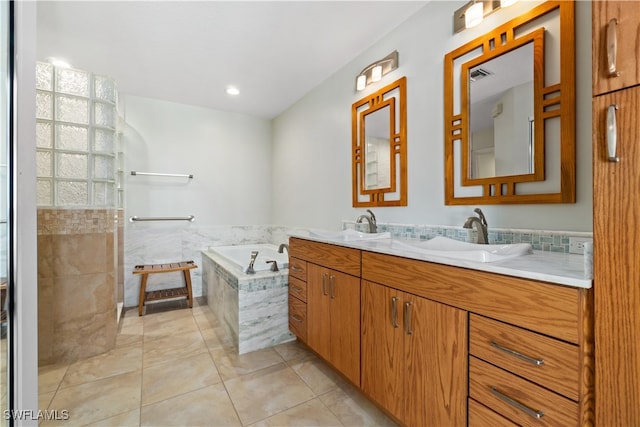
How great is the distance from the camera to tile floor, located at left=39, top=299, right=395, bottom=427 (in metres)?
1.40

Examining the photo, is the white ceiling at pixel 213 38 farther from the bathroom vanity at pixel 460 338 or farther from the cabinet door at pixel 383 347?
the cabinet door at pixel 383 347

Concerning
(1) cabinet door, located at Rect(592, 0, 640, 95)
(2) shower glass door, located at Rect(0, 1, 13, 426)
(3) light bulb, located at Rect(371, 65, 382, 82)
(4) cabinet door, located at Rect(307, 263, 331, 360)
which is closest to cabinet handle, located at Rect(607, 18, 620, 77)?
(1) cabinet door, located at Rect(592, 0, 640, 95)

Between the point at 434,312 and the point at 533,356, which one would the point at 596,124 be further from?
the point at 434,312

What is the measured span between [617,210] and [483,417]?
0.76 metres

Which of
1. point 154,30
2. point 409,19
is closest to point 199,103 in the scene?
point 154,30

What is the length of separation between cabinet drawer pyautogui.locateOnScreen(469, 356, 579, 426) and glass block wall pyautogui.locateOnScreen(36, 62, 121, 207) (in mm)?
2534

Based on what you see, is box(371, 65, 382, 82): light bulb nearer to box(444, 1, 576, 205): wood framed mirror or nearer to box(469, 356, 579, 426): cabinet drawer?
box(444, 1, 576, 205): wood framed mirror

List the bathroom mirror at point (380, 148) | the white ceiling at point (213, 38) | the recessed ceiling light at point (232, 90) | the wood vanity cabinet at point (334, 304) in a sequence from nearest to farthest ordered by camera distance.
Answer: the wood vanity cabinet at point (334, 304)
the white ceiling at point (213, 38)
the bathroom mirror at point (380, 148)
the recessed ceiling light at point (232, 90)

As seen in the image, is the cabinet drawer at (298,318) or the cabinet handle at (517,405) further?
the cabinet drawer at (298,318)

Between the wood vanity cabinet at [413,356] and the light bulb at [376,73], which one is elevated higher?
the light bulb at [376,73]

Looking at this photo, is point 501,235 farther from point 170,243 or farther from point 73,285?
point 170,243

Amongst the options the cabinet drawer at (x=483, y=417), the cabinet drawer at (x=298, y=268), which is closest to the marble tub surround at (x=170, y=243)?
the cabinet drawer at (x=298, y=268)

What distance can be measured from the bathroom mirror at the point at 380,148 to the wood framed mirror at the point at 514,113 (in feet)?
1.15

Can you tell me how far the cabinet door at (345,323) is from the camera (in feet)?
4.82
